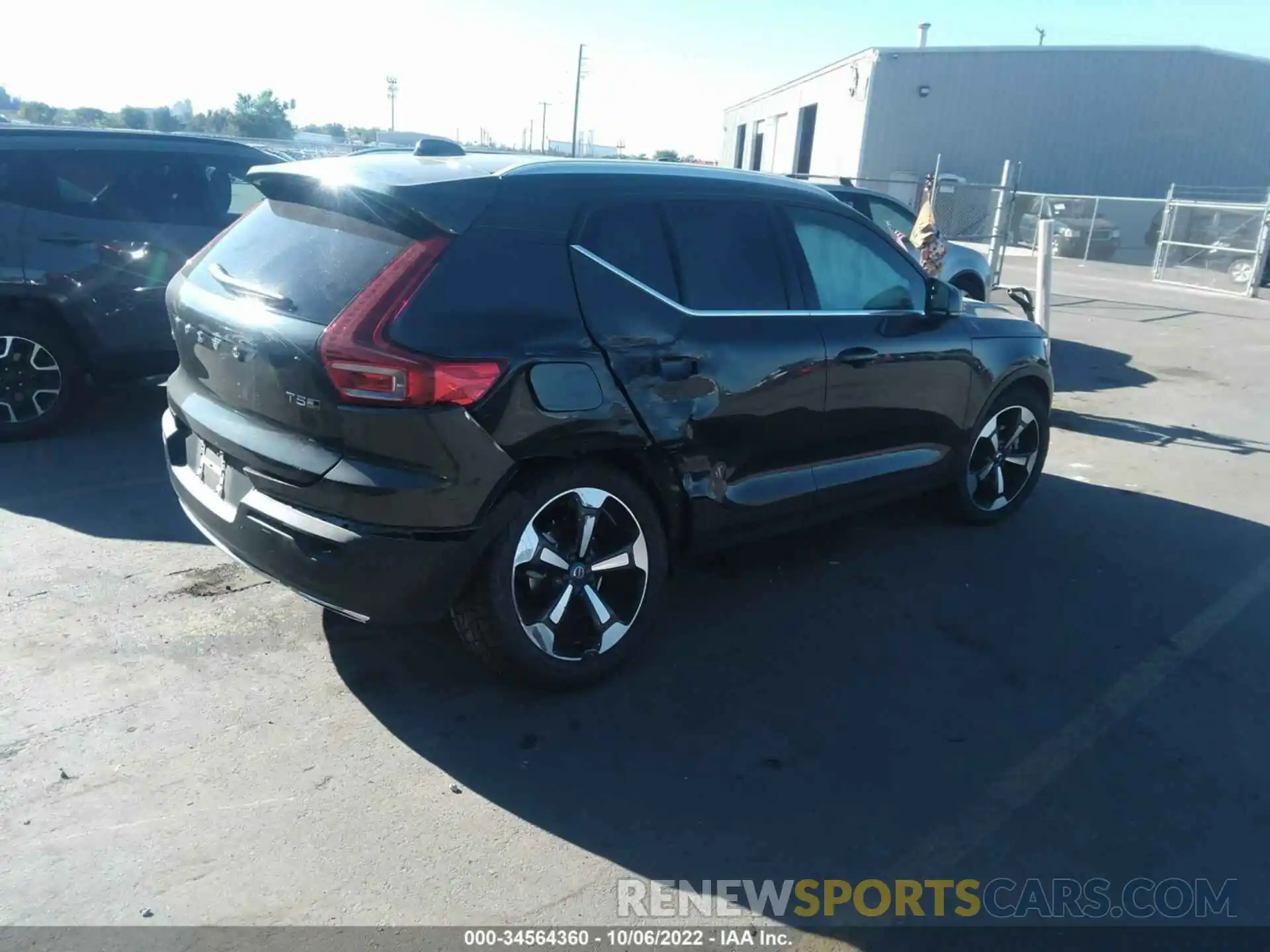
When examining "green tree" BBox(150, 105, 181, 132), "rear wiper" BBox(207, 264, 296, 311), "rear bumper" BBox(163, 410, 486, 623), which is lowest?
"rear bumper" BBox(163, 410, 486, 623)

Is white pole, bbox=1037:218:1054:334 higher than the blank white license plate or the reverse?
higher

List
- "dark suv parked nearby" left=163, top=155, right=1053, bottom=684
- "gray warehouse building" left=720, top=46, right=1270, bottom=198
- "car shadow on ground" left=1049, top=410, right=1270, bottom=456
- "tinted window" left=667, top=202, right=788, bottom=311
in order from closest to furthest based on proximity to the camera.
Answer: "dark suv parked nearby" left=163, top=155, right=1053, bottom=684
"tinted window" left=667, top=202, right=788, bottom=311
"car shadow on ground" left=1049, top=410, right=1270, bottom=456
"gray warehouse building" left=720, top=46, right=1270, bottom=198

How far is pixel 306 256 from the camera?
3375mm

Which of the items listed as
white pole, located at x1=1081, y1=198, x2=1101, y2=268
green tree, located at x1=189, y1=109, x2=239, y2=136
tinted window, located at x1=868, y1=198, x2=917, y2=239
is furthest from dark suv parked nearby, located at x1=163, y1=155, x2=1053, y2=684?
green tree, located at x1=189, y1=109, x2=239, y2=136

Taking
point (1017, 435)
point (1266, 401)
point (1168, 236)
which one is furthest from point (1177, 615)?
point (1168, 236)

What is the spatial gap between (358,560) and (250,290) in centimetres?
108

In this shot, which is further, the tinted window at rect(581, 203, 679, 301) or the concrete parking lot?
the tinted window at rect(581, 203, 679, 301)

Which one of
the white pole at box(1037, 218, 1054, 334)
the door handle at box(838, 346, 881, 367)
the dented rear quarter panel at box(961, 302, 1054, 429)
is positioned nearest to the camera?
the door handle at box(838, 346, 881, 367)

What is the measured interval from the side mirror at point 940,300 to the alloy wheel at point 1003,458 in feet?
2.86

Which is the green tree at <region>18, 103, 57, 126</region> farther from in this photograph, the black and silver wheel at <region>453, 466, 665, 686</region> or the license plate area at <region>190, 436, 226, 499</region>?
the black and silver wheel at <region>453, 466, 665, 686</region>

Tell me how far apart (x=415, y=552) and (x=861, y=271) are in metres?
2.61

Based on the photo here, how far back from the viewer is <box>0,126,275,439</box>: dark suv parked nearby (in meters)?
5.97

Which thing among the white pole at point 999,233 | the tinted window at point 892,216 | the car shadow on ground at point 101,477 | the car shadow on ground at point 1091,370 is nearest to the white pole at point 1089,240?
the white pole at point 999,233

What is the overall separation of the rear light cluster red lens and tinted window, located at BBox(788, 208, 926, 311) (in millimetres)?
1904
